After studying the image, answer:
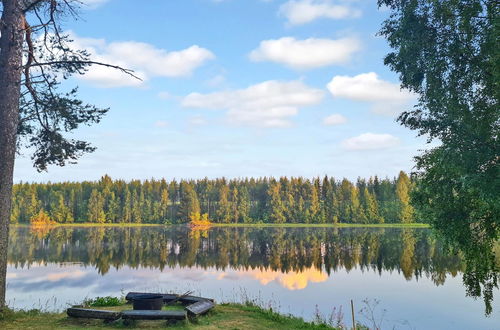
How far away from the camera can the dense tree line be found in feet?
441

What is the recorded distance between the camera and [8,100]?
44.3 feet

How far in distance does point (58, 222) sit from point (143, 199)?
1136 inches

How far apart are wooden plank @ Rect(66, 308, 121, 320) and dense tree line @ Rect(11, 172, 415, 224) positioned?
12320 cm

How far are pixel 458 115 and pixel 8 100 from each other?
1609 centimetres

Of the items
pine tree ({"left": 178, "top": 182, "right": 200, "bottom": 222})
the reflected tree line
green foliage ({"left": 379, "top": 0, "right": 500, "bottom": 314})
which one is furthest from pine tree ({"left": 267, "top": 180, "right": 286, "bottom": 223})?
green foliage ({"left": 379, "top": 0, "right": 500, "bottom": 314})

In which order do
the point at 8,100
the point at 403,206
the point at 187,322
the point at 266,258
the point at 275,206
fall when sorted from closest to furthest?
the point at 187,322 → the point at 8,100 → the point at 266,258 → the point at 403,206 → the point at 275,206

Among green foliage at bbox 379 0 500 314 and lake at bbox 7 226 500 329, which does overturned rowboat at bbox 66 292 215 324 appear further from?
green foliage at bbox 379 0 500 314

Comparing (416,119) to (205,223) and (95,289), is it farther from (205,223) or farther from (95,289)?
(205,223)

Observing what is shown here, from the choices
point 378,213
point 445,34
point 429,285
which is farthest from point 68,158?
point 378,213

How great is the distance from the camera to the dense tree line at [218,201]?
13450cm

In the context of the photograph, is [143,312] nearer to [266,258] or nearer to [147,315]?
[147,315]

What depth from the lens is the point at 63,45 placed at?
1550 centimetres

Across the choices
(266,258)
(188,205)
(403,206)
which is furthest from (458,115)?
(188,205)

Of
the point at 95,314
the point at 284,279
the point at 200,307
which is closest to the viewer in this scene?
the point at 95,314
